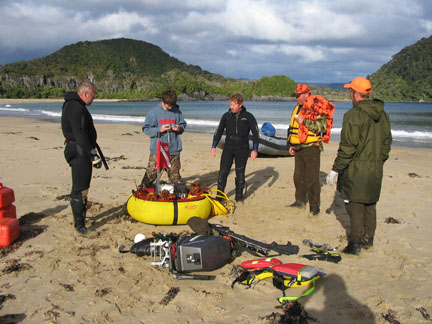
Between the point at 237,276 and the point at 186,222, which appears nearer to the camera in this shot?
the point at 237,276

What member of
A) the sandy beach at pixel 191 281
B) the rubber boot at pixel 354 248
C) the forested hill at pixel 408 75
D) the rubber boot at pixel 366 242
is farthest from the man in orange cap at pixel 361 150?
the forested hill at pixel 408 75

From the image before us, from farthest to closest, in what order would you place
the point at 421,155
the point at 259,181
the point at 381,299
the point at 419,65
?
Result: 1. the point at 419,65
2. the point at 421,155
3. the point at 259,181
4. the point at 381,299

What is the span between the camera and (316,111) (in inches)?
210

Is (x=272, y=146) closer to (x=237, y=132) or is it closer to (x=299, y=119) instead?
(x=237, y=132)

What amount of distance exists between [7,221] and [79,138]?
139 cm

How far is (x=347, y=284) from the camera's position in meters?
3.65

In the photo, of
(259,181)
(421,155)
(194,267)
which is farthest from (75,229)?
(421,155)

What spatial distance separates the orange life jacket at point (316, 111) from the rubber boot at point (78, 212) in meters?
3.38

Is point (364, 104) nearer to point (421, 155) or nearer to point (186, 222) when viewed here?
point (186, 222)

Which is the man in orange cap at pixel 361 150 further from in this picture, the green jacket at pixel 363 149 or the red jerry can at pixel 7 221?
the red jerry can at pixel 7 221

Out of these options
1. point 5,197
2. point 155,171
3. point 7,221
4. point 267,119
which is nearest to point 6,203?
point 5,197

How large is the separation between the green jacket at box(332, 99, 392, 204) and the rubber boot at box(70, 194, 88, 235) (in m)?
3.34

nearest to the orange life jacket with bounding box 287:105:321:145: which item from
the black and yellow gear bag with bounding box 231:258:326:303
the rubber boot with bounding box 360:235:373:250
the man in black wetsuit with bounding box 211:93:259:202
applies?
the man in black wetsuit with bounding box 211:93:259:202

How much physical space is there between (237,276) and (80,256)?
190 cm
